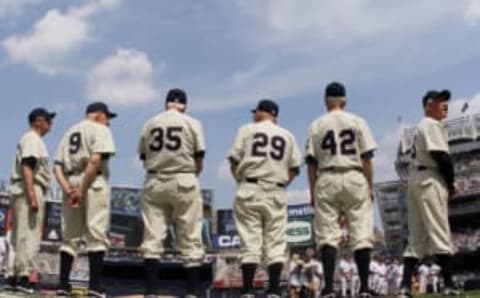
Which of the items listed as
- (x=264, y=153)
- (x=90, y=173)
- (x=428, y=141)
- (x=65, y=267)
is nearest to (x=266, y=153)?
(x=264, y=153)

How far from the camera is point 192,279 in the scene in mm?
8477

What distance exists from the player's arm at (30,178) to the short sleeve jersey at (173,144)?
1.45 m

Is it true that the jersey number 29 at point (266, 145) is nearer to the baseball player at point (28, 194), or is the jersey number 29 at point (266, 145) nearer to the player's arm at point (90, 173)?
the player's arm at point (90, 173)

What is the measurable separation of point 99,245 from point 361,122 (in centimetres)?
305

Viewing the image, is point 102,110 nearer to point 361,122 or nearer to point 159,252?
point 159,252

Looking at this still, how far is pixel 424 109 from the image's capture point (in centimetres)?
905

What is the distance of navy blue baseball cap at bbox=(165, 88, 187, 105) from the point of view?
29.5 ft

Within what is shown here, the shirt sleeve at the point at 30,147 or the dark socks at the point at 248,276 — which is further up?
the shirt sleeve at the point at 30,147

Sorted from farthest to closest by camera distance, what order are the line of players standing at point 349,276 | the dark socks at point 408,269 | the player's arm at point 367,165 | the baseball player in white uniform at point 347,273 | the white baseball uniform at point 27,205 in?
the baseball player in white uniform at point 347,273
the line of players standing at point 349,276
the white baseball uniform at point 27,205
the dark socks at point 408,269
the player's arm at point 367,165

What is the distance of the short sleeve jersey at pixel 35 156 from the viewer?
952 cm

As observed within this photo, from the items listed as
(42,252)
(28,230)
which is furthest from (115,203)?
(28,230)

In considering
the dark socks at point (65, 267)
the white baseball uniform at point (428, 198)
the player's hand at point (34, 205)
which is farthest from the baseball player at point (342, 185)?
the player's hand at point (34, 205)

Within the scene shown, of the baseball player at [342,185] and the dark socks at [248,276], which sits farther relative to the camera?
the dark socks at [248,276]

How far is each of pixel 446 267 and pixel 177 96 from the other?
341cm
